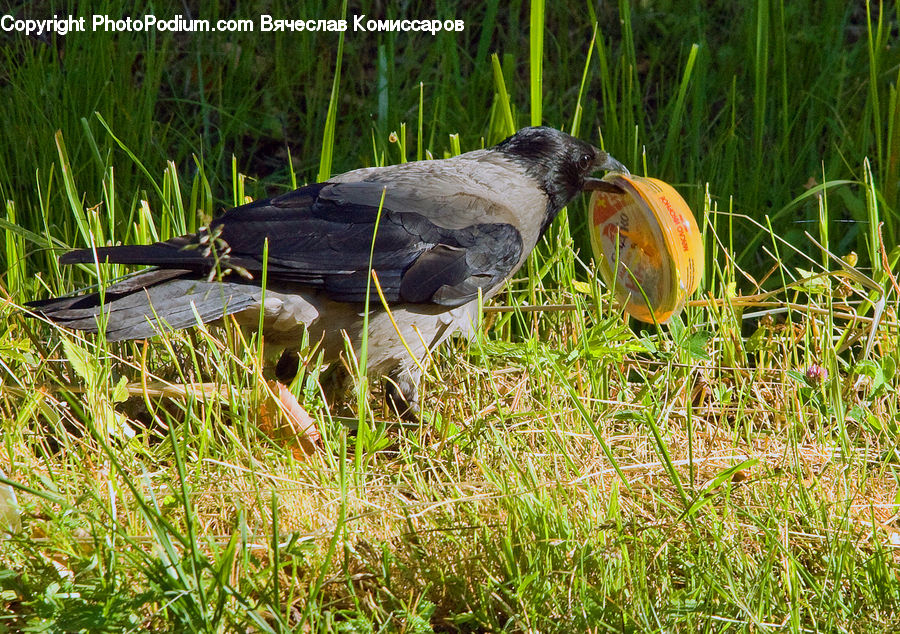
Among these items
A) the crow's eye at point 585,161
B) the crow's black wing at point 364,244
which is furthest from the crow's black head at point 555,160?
the crow's black wing at point 364,244

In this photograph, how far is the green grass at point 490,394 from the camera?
210 cm

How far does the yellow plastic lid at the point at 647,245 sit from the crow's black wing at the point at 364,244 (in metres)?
0.42

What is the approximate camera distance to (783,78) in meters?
4.58

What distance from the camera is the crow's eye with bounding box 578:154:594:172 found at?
3996mm

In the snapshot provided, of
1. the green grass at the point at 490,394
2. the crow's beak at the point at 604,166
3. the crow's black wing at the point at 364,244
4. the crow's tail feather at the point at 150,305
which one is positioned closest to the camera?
the green grass at the point at 490,394

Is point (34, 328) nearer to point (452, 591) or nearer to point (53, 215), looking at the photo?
point (53, 215)

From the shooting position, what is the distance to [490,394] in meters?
3.41

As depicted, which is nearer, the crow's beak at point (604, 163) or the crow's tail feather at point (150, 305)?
the crow's tail feather at point (150, 305)

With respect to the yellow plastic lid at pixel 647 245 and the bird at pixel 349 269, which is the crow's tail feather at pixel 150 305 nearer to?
the bird at pixel 349 269

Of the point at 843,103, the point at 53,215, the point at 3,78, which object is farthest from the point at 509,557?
the point at 3,78

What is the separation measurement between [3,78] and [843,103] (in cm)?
437

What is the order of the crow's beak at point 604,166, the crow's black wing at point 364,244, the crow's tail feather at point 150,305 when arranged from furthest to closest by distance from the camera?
the crow's beak at point 604,166 → the crow's black wing at point 364,244 → the crow's tail feather at point 150,305

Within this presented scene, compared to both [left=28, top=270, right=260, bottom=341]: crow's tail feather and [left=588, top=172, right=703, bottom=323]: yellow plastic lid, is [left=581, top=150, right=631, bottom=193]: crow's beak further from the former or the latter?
[left=28, top=270, right=260, bottom=341]: crow's tail feather

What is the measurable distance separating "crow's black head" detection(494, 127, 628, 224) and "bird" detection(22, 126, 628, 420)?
152 millimetres
